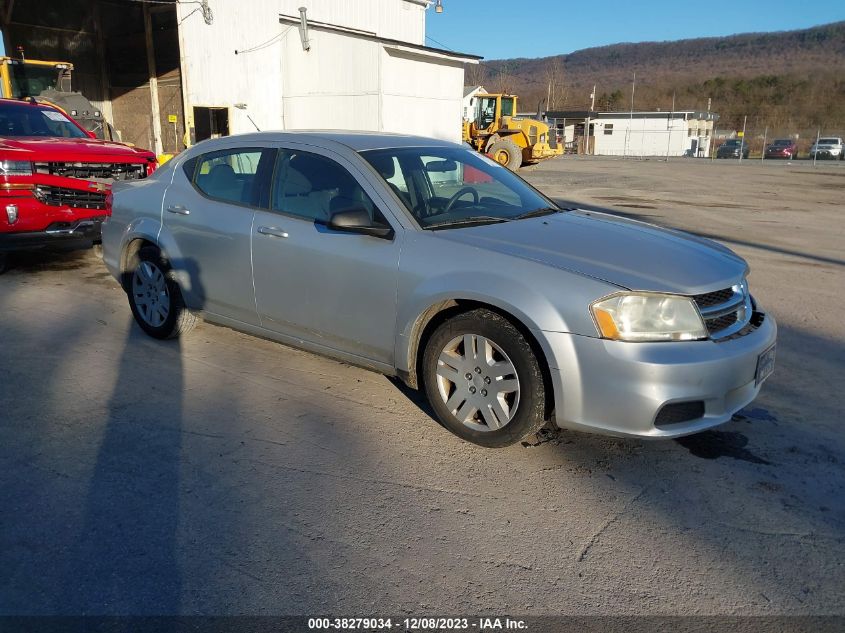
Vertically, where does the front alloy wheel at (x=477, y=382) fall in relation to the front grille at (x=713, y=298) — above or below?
below

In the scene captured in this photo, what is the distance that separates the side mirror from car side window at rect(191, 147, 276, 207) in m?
0.89

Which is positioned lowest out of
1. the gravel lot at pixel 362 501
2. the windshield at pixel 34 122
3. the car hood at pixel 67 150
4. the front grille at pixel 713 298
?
the gravel lot at pixel 362 501

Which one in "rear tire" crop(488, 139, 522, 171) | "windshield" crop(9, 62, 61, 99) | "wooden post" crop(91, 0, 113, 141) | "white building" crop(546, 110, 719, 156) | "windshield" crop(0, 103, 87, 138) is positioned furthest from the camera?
Result: "white building" crop(546, 110, 719, 156)

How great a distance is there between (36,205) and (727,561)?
24.8 feet

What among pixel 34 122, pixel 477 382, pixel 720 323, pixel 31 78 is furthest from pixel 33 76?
pixel 720 323

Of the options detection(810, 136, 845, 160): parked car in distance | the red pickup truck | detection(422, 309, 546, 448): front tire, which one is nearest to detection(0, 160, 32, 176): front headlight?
the red pickup truck

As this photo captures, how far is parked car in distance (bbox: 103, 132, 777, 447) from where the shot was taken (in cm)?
326

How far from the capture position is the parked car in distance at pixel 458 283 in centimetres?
326

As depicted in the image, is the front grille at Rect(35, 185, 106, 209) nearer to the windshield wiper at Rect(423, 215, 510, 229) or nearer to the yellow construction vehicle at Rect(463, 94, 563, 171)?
the windshield wiper at Rect(423, 215, 510, 229)

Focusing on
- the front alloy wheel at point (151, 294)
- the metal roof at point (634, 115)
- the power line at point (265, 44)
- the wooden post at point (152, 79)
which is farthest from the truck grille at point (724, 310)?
Result: the metal roof at point (634, 115)

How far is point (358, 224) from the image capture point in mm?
3857

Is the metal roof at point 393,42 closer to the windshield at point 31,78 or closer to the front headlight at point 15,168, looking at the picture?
the windshield at point 31,78

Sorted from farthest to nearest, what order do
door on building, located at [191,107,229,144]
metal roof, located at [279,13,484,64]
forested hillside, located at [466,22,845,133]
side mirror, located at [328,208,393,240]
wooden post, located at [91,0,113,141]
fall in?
forested hillside, located at [466,22,845,133], wooden post, located at [91,0,113,141], door on building, located at [191,107,229,144], metal roof, located at [279,13,484,64], side mirror, located at [328,208,393,240]

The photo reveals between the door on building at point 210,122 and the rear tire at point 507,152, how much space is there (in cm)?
1068
